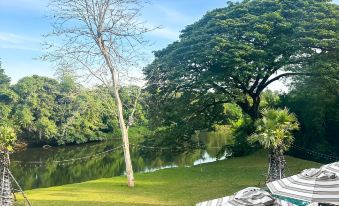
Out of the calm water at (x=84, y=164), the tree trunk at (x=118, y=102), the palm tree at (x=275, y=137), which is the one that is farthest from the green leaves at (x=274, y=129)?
the calm water at (x=84, y=164)

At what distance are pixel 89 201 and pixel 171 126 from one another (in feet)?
44.9

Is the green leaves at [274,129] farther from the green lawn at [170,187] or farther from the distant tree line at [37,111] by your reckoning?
the distant tree line at [37,111]

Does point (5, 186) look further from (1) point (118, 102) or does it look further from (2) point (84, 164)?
(2) point (84, 164)

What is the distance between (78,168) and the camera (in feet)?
127

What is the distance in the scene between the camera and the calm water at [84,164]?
33.2 meters

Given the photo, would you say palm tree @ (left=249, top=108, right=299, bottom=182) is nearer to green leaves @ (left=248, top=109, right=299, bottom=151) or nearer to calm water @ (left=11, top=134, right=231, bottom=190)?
green leaves @ (left=248, top=109, right=299, bottom=151)

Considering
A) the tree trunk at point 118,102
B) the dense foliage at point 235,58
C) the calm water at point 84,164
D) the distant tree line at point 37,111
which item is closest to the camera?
the tree trunk at point 118,102

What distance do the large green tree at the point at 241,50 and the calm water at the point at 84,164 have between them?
5.61 metres

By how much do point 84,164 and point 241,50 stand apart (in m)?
23.4

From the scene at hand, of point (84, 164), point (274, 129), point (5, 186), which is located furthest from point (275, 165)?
point (84, 164)

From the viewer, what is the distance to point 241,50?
24391 mm

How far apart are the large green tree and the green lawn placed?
5.53 meters

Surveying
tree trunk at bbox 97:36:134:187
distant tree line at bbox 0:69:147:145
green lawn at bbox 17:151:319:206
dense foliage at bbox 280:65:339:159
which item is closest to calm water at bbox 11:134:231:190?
distant tree line at bbox 0:69:147:145

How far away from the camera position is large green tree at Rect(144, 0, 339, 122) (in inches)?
965
